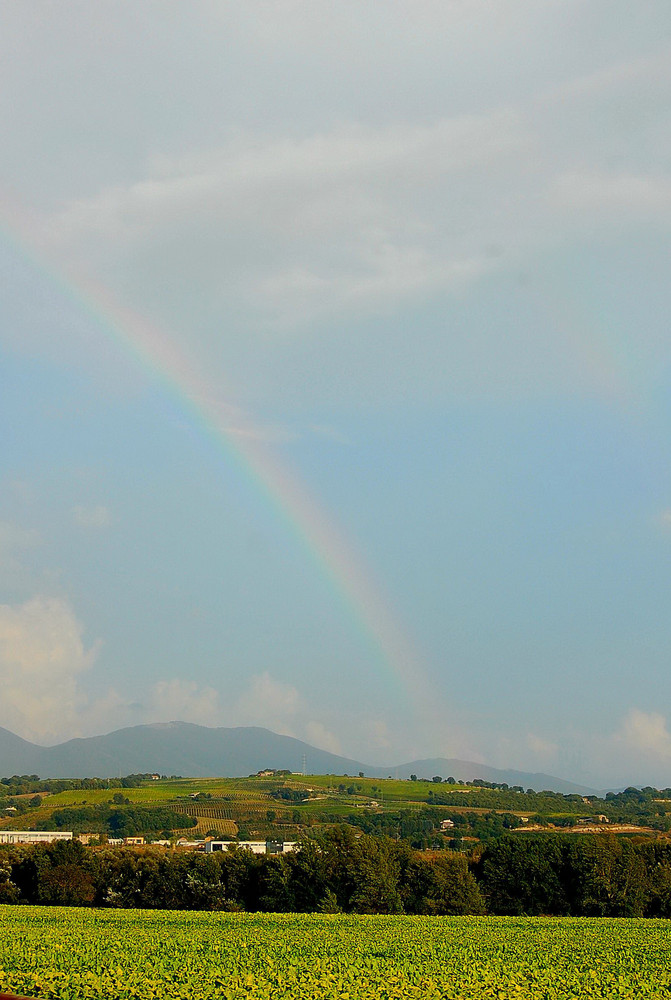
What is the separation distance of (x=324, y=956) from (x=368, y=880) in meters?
31.2

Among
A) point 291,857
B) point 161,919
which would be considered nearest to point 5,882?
point 291,857

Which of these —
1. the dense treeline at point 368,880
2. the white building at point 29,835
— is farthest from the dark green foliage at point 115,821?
the dense treeline at point 368,880

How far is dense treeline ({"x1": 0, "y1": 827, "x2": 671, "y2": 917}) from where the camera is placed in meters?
49.9

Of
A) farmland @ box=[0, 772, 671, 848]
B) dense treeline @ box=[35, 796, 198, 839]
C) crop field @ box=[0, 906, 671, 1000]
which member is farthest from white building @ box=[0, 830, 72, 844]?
crop field @ box=[0, 906, 671, 1000]

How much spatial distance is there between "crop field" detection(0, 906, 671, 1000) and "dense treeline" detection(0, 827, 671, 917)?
423 inches

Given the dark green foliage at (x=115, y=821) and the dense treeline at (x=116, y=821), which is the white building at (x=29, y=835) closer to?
the dense treeline at (x=116, y=821)

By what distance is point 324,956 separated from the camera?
70.1 ft

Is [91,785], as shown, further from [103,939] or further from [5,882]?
[103,939]

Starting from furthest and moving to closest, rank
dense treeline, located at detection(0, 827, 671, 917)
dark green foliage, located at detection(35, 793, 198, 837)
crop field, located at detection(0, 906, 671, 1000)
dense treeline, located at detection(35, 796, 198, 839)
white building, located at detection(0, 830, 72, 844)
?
dark green foliage, located at detection(35, 793, 198, 837) → dense treeline, located at detection(35, 796, 198, 839) → white building, located at detection(0, 830, 72, 844) → dense treeline, located at detection(0, 827, 671, 917) → crop field, located at detection(0, 906, 671, 1000)

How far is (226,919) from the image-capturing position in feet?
118

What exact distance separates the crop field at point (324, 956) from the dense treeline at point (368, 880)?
1076 centimetres

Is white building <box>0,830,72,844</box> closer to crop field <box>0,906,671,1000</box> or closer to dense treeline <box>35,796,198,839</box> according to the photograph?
dense treeline <box>35,796,198,839</box>

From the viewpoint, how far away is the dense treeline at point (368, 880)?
164 ft

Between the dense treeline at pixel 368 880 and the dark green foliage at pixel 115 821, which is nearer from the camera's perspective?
the dense treeline at pixel 368 880
